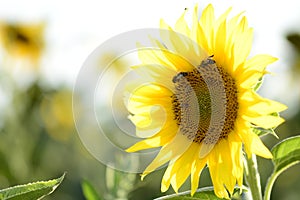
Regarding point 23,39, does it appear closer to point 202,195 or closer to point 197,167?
point 197,167

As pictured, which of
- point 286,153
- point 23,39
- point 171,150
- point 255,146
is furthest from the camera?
point 23,39

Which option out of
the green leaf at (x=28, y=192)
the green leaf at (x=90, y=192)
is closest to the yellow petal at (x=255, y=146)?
the green leaf at (x=28, y=192)

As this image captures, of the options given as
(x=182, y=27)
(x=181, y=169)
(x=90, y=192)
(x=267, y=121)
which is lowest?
(x=90, y=192)

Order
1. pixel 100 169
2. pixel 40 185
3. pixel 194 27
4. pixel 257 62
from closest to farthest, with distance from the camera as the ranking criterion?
pixel 40 185 → pixel 257 62 → pixel 194 27 → pixel 100 169

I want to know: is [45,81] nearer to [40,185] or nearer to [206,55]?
[206,55]

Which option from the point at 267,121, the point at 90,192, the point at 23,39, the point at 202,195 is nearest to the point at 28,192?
the point at 202,195

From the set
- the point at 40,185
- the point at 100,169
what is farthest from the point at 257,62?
the point at 100,169

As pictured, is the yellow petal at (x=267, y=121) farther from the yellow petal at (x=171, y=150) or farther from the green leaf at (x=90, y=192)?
the green leaf at (x=90, y=192)

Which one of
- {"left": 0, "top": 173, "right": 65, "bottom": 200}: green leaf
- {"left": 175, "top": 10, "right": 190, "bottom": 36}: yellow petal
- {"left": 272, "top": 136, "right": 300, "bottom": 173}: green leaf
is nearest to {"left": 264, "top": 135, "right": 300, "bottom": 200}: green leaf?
{"left": 272, "top": 136, "right": 300, "bottom": 173}: green leaf
